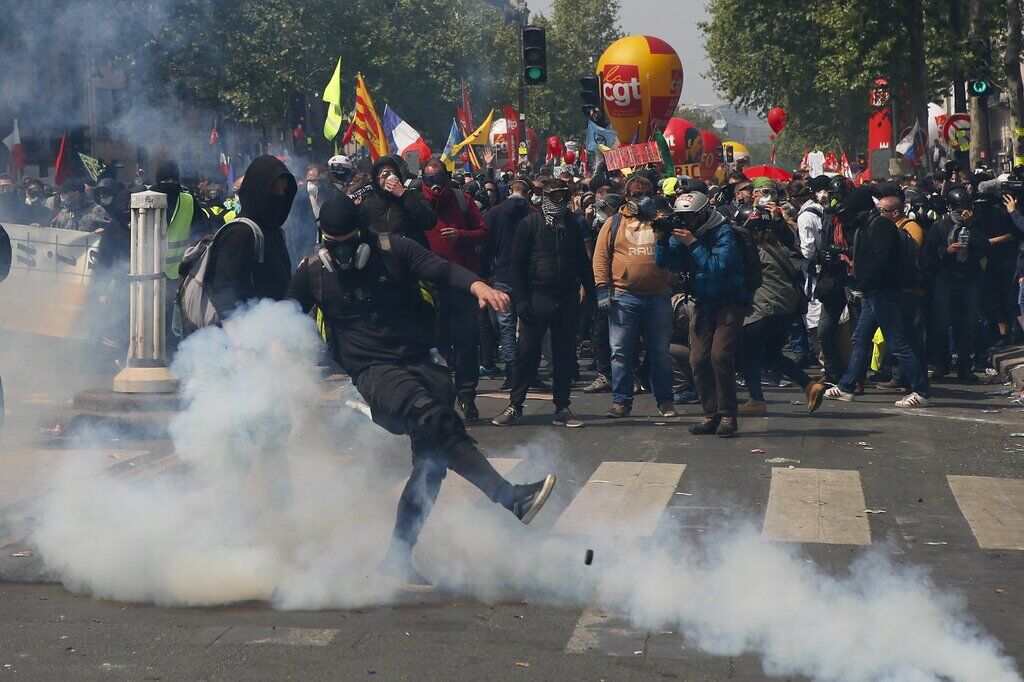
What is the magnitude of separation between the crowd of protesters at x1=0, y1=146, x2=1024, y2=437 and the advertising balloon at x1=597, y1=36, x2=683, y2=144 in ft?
57.0

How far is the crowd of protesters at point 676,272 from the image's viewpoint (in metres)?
9.77

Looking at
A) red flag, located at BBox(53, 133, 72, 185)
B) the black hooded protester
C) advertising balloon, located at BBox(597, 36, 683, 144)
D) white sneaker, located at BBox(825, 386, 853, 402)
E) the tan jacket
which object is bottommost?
white sneaker, located at BBox(825, 386, 853, 402)

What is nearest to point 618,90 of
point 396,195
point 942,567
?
point 396,195

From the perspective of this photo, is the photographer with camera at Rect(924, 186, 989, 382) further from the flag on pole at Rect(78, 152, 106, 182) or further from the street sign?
the street sign

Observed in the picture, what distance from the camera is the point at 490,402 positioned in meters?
11.8

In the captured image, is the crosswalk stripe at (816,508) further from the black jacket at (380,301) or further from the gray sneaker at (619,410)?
the gray sneaker at (619,410)

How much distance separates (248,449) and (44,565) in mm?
1026

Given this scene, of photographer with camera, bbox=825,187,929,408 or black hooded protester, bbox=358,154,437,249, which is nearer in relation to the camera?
black hooded protester, bbox=358,154,437,249

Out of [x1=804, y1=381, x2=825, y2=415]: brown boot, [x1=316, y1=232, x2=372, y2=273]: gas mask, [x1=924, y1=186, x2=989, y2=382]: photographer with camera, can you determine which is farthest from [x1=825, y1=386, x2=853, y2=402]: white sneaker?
[x1=316, y1=232, x2=372, y2=273]: gas mask

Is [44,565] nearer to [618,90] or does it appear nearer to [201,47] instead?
[201,47]

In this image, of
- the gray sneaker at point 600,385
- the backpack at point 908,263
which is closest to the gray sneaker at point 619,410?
the gray sneaker at point 600,385

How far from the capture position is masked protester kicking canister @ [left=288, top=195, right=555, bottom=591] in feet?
18.4

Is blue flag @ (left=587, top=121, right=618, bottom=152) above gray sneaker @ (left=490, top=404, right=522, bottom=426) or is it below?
above

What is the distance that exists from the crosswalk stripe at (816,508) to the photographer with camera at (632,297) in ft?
7.48
